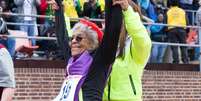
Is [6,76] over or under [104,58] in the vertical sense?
under

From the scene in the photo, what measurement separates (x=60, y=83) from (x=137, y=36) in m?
7.63

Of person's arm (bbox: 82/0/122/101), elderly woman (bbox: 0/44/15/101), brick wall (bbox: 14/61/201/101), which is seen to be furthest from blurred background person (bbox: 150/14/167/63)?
person's arm (bbox: 82/0/122/101)

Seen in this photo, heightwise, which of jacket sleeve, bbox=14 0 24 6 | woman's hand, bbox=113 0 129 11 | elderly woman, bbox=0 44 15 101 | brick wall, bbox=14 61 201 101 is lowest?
brick wall, bbox=14 61 201 101

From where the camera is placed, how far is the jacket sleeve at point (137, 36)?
4.48m

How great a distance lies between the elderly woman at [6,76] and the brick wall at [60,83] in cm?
607

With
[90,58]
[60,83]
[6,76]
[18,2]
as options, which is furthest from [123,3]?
[18,2]

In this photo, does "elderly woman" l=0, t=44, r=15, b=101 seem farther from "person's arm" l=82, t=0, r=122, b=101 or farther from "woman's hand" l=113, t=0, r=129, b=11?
"woman's hand" l=113, t=0, r=129, b=11

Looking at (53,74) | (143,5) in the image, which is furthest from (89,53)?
(143,5)

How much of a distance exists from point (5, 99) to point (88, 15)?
8425 millimetres

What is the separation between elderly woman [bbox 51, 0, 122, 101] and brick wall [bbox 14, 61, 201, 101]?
714 cm

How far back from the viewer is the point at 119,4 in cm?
425

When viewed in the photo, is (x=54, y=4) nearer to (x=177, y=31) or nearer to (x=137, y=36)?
(x=137, y=36)

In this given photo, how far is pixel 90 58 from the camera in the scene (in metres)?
4.57

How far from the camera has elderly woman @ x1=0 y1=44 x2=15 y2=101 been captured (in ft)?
17.9
